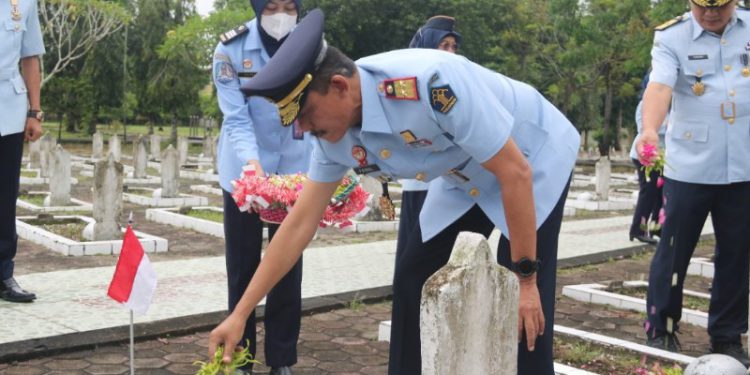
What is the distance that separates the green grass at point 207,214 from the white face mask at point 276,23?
776cm

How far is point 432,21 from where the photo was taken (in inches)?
250

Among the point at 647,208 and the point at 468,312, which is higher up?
the point at 468,312

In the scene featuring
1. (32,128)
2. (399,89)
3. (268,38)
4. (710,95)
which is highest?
(268,38)

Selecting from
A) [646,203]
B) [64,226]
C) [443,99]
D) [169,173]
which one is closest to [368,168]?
[443,99]

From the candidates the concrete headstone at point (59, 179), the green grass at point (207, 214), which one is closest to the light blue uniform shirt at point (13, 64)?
the green grass at point (207, 214)

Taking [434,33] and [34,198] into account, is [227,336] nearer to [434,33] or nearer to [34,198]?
[434,33]

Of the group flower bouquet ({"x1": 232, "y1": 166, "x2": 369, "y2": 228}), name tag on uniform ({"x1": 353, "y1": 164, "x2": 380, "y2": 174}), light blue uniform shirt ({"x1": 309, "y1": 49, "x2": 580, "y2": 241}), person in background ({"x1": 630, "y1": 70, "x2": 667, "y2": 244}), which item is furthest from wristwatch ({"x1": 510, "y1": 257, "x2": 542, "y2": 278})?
person in background ({"x1": 630, "y1": 70, "x2": 667, "y2": 244})

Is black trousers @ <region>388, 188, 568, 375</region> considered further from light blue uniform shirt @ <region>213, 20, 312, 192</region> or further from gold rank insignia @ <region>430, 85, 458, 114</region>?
light blue uniform shirt @ <region>213, 20, 312, 192</region>

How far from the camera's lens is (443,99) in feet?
8.87

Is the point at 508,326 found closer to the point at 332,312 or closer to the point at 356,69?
the point at 356,69

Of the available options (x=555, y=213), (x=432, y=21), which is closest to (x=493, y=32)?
(x=432, y=21)

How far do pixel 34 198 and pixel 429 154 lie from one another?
13.3 meters

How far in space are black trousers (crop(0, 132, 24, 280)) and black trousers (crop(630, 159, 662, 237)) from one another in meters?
6.96

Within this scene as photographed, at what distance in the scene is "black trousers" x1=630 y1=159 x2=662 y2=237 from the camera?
1050cm
